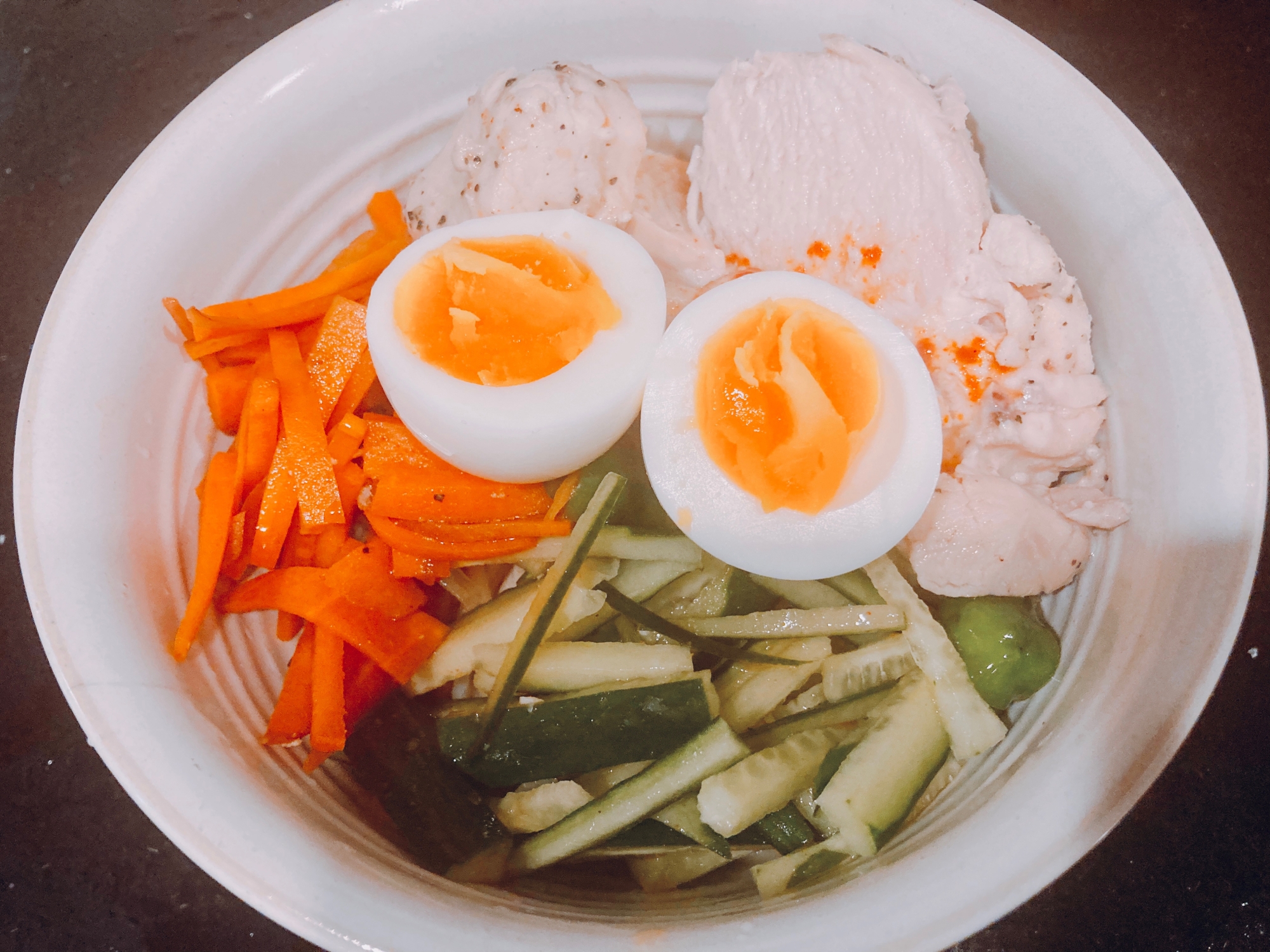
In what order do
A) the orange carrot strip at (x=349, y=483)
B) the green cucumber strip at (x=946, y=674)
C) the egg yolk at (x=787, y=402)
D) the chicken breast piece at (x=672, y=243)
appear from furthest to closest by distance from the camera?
1. the chicken breast piece at (x=672, y=243)
2. the orange carrot strip at (x=349, y=483)
3. the green cucumber strip at (x=946, y=674)
4. the egg yolk at (x=787, y=402)

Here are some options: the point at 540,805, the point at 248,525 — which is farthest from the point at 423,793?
the point at 248,525

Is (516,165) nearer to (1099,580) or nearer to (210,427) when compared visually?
(210,427)

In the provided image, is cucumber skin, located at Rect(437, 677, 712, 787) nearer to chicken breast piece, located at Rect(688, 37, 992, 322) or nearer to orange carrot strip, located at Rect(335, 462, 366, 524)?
orange carrot strip, located at Rect(335, 462, 366, 524)

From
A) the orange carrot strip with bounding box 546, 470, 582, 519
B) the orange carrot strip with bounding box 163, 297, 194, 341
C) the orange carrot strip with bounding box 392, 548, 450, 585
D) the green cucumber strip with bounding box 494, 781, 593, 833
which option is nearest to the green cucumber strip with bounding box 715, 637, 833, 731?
the green cucumber strip with bounding box 494, 781, 593, 833

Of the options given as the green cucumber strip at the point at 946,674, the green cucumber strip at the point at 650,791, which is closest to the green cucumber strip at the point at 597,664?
the green cucumber strip at the point at 650,791

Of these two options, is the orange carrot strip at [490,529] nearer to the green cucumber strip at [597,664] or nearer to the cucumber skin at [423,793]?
the green cucumber strip at [597,664]

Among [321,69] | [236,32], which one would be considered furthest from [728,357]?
[236,32]

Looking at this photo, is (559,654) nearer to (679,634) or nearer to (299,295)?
(679,634)
